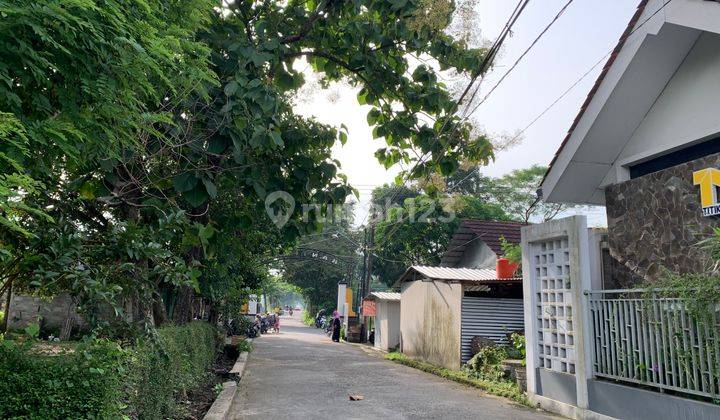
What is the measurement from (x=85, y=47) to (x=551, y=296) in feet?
26.6

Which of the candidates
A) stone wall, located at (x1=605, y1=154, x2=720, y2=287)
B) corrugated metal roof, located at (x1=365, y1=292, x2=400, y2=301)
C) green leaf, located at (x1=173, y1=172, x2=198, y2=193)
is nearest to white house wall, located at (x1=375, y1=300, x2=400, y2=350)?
corrugated metal roof, located at (x1=365, y1=292, x2=400, y2=301)

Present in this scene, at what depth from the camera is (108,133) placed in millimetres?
2549

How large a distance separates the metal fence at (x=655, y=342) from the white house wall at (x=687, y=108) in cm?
223

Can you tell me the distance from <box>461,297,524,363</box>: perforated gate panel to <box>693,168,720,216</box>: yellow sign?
7795 mm

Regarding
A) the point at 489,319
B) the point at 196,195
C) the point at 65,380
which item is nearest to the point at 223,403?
the point at 196,195

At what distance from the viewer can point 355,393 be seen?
33.7 feet

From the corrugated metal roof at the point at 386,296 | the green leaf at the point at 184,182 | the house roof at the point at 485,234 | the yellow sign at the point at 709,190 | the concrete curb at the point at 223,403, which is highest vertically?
the house roof at the point at 485,234

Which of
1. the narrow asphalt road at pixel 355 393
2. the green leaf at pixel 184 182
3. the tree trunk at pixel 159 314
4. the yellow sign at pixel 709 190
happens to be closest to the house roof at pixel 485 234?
the narrow asphalt road at pixel 355 393

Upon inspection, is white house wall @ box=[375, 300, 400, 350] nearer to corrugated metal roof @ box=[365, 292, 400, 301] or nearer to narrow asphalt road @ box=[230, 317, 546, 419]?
corrugated metal roof @ box=[365, 292, 400, 301]

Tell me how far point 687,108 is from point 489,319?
8.06 meters

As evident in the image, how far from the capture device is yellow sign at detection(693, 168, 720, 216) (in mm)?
6441

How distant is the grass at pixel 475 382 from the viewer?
9.73 metres

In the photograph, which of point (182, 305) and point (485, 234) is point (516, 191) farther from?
point (182, 305)

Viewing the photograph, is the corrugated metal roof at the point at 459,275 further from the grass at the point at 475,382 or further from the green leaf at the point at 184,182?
the green leaf at the point at 184,182
